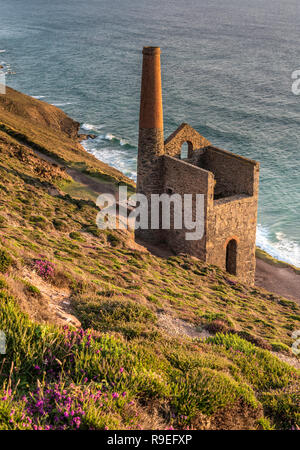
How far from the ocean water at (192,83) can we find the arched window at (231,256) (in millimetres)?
12563

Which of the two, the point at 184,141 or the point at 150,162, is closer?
the point at 150,162

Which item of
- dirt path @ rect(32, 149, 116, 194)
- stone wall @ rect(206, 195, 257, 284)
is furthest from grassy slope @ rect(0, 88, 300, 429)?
dirt path @ rect(32, 149, 116, 194)

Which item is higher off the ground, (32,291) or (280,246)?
(32,291)

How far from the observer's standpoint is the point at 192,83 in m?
85.1

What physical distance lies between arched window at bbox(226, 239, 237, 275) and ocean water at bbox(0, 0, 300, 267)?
12563 millimetres

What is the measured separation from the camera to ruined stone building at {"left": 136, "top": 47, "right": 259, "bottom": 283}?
23047mm

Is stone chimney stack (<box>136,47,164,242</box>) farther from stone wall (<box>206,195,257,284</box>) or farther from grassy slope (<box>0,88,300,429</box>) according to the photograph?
grassy slope (<box>0,88,300,429</box>)

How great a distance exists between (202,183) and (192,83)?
6781 cm

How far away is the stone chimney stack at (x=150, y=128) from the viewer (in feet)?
75.0

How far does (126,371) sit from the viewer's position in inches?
274

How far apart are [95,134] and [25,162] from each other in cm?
3210

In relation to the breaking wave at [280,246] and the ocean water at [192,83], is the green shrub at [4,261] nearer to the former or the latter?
the breaking wave at [280,246]

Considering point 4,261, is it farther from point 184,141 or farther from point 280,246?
point 280,246

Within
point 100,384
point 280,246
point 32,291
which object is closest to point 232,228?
point 280,246
